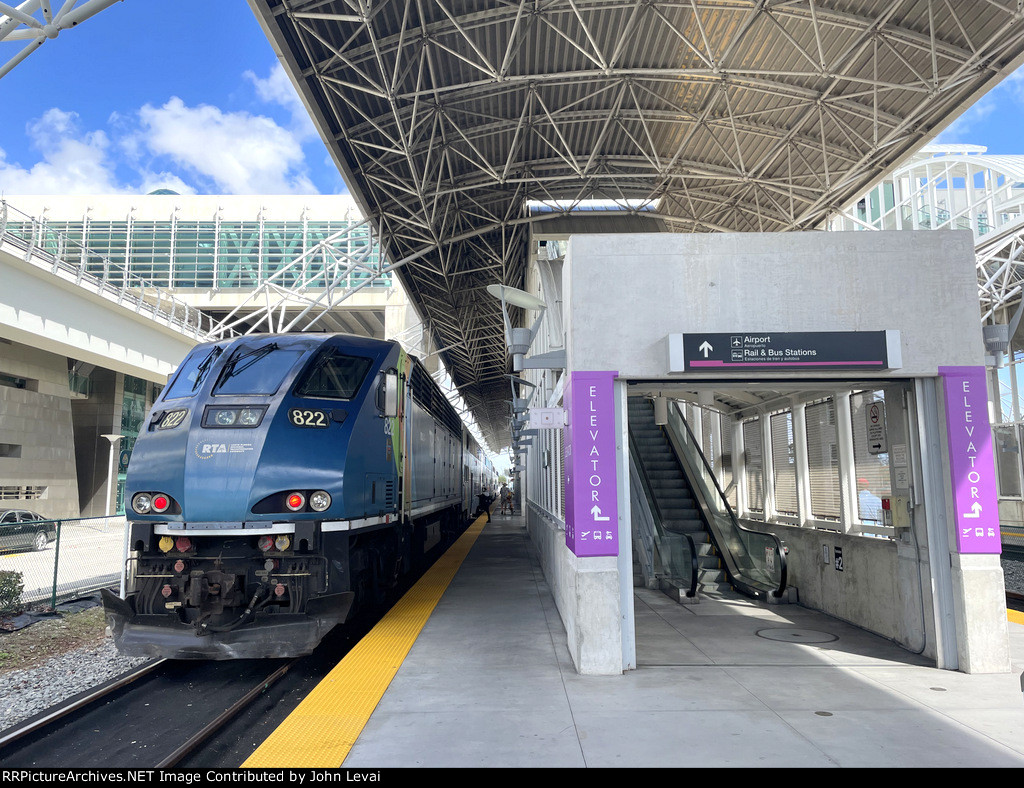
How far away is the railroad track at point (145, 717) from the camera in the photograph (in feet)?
15.8

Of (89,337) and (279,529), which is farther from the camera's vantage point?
(89,337)

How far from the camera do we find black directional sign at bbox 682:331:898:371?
255 inches

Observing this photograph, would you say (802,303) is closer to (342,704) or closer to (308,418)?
(308,418)

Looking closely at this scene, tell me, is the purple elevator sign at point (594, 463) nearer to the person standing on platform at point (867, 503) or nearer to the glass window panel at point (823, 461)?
the person standing on platform at point (867, 503)

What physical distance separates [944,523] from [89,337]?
2266 centimetres

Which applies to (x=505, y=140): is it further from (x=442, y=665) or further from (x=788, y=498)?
(x=442, y=665)

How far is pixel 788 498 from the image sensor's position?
1013cm

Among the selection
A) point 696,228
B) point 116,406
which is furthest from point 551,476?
point 116,406

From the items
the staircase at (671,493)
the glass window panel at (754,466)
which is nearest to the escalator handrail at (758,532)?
the staircase at (671,493)

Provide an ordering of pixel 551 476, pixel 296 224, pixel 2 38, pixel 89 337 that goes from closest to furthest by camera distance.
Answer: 1. pixel 2 38
2. pixel 551 476
3. pixel 89 337
4. pixel 296 224

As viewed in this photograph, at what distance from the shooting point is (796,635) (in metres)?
7.82

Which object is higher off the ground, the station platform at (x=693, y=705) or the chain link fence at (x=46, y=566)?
the chain link fence at (x=46, y=566)

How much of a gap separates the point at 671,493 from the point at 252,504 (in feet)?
25.7

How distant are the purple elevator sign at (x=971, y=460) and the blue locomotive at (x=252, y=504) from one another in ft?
18.9
